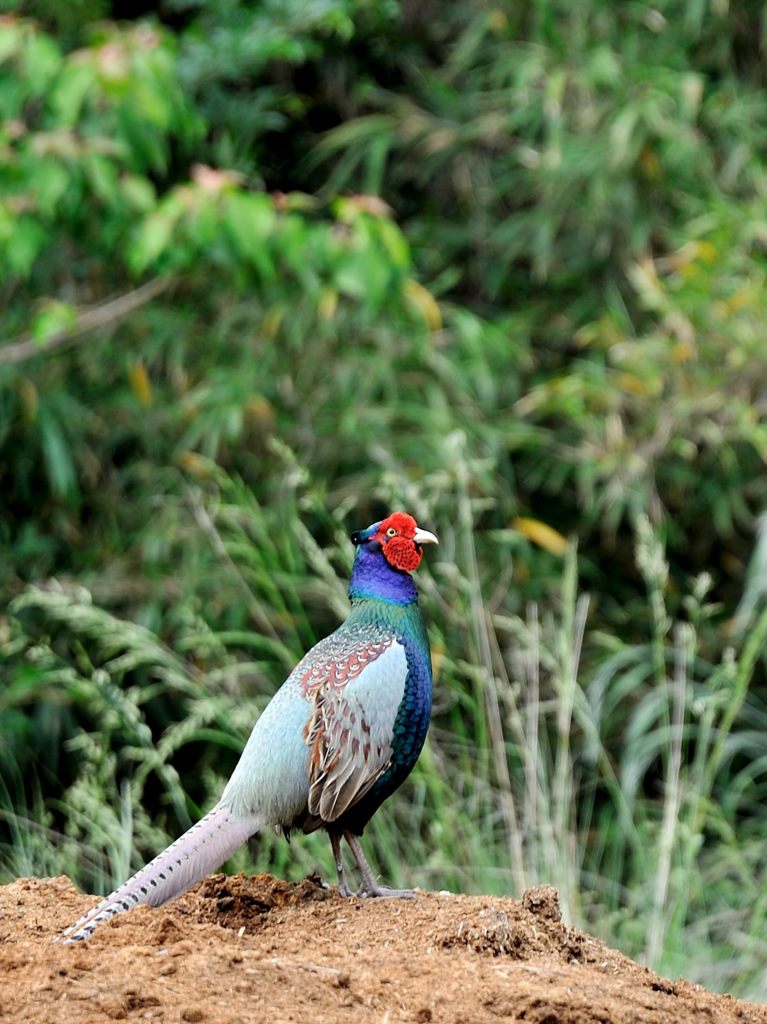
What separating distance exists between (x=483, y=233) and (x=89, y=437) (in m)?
2.29

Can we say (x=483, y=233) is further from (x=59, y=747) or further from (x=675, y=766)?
(x=675, y=766)

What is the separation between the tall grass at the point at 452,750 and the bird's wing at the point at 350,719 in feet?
2.57

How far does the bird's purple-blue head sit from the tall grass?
0.57 meters

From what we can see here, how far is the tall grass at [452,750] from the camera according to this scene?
13.9 ft

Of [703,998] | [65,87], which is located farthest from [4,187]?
[703,998]

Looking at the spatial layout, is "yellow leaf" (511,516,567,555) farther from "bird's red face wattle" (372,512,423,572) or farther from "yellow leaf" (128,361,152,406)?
"bird's red face wattle" (372,512,423,572)

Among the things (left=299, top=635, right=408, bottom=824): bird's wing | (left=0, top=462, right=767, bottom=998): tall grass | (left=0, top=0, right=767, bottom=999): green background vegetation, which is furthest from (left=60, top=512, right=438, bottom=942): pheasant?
(left=0, top=0, right=767, bottom=999): green background vegetation

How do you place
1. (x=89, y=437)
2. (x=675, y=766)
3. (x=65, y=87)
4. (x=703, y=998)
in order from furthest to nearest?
(x=89, y=437) < (x=65, y=87) < (x=675, y=766) < (x=703, y=998)

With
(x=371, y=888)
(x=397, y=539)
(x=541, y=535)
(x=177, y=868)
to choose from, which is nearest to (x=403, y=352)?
(x=541, y=535)

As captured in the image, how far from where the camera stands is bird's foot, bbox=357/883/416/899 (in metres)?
3.26

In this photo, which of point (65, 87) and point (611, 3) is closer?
point (65, 87)

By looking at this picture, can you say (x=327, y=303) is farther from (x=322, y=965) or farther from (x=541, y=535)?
(x=322, y=965)

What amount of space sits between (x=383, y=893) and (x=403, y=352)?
3.63 meters

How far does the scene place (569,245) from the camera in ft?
24.2
